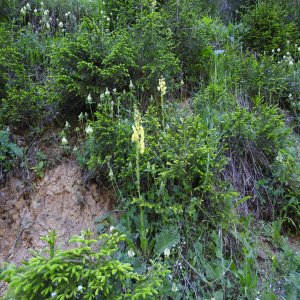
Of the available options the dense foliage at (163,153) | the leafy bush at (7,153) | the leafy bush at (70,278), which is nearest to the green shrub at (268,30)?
the dense foliage at (163,153)

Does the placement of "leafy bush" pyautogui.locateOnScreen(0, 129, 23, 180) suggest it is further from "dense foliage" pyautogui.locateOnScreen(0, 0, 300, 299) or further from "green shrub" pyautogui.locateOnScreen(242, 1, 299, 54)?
"green shrub" pyautogui.locateOnScreen(242, 1, 299, 54)

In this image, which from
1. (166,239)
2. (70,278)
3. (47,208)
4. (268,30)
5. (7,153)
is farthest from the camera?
(268,30)

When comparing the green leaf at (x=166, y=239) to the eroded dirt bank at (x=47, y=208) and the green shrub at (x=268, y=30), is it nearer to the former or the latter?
the eroded dirt bank at (x=47, y=208)

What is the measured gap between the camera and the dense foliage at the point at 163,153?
255 cm

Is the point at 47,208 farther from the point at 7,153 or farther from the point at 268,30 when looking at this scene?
the point at 268,30

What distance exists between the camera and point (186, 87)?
505 centimetres

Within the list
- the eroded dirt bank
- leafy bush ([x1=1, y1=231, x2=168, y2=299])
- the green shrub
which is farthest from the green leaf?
the green shrub

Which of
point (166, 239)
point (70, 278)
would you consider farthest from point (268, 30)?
point (70, 278)

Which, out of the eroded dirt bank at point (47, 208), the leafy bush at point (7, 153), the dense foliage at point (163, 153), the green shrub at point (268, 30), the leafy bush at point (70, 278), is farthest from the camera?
the green shrub at point (268, 30)

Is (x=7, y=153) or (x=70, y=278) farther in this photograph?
(x=7, y=153)

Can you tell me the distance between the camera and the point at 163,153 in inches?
126

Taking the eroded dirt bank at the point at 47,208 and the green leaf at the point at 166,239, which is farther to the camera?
the eroded dirt bank at the point at 47,208

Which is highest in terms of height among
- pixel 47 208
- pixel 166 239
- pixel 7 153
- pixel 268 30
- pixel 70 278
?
pixel 268 30

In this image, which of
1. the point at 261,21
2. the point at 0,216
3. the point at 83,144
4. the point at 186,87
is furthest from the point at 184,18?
the point at 0,216
